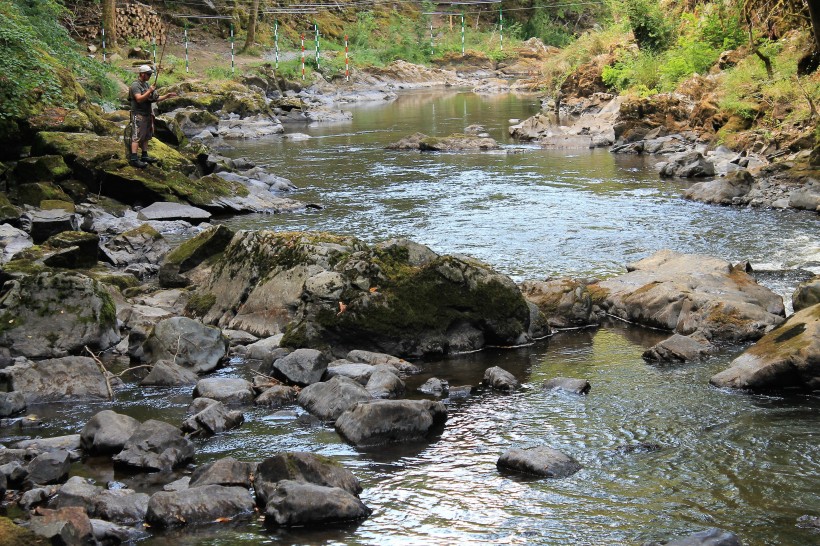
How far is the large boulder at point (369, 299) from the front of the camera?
9.52 m

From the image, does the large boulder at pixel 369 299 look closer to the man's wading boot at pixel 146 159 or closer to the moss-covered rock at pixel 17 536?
the moss-covered rock at pixel 17 536

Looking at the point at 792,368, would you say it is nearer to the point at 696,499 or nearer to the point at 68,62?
the point at 696,499

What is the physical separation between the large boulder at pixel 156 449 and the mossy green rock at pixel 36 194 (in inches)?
418

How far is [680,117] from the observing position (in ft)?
90.1

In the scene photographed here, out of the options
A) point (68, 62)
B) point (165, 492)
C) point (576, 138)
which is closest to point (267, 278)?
point (165, 492)

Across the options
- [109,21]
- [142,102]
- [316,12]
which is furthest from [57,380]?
[316,12]

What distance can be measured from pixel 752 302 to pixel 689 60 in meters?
21.9

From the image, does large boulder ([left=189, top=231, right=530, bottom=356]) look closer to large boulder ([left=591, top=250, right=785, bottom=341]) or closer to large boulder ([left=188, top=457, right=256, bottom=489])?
large boulder ([left=591, top=250, right=785, bottom=341])

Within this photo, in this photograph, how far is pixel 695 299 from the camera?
1030 cm

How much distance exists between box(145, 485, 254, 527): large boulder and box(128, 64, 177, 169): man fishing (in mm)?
12495

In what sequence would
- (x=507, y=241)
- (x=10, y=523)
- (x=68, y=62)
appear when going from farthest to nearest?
(x=68, y=62) → (x=507, y=241) → (x=10, y=523)

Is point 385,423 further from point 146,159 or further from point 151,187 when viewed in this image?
point 146,159

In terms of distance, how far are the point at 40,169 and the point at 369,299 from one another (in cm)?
978

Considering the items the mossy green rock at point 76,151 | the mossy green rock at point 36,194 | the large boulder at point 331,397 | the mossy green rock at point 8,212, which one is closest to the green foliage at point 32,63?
the mossy green rock at point 76,151
